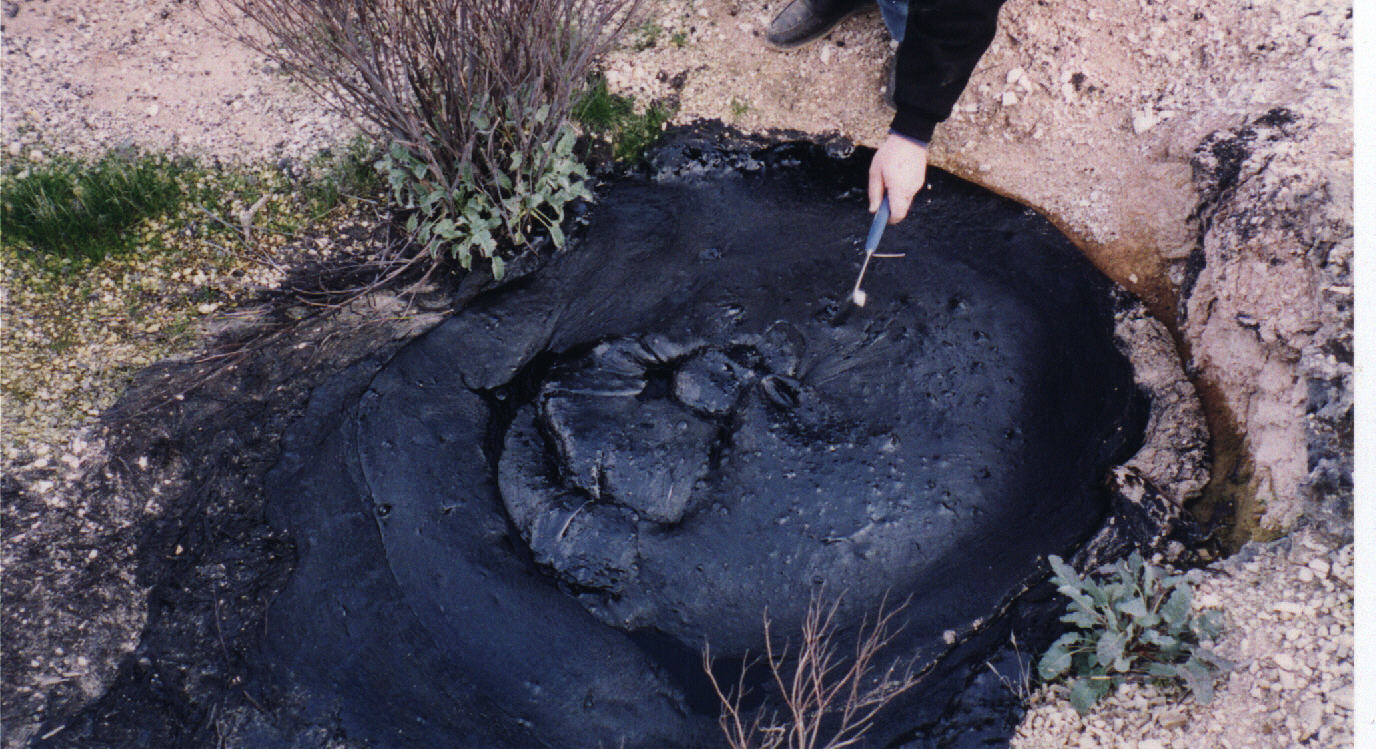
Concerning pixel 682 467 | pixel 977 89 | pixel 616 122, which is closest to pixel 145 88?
pixel 616 122

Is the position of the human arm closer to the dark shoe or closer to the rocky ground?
the dark shoe

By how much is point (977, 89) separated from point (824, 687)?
2178 millimetres

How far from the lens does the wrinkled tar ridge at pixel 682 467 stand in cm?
209

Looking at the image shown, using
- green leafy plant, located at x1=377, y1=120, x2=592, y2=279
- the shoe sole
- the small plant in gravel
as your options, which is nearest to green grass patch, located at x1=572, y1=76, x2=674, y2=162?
green leafy plant, located at x1=377, y1=120, x2=592, y2=279

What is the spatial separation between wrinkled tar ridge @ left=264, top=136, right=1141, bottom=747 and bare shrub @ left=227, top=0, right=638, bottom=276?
0.81 feet

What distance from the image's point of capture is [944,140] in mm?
2971

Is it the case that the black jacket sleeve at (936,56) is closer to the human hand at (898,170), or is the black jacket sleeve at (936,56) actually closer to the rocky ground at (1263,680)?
the human hand at (898,170)

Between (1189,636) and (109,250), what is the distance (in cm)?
340

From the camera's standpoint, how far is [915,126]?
7.25ft

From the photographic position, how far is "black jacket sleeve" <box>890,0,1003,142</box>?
2168 mm

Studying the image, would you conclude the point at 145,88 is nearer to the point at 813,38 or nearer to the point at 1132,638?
the point at 813,38

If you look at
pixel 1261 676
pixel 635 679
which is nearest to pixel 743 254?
pixel 635 679

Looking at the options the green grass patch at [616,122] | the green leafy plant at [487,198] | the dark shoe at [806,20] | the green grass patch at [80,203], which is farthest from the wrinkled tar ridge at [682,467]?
the green grass patch at [80,203]

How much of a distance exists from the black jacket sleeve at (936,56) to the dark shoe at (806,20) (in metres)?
0.93
